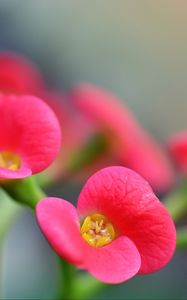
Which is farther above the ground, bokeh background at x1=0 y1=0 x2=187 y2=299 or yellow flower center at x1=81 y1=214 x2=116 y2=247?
yellow flower center at x1=81 y1=214 x2=116 y2=247

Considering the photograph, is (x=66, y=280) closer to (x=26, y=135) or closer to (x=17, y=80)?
(x=26, y=135)

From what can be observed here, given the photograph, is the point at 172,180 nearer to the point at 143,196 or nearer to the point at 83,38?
the point at 143,196

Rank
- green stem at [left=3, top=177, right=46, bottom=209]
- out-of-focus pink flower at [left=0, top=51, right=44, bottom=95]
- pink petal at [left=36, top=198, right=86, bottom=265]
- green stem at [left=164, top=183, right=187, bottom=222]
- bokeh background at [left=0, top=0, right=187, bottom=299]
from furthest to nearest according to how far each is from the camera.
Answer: bokeh background at [left=0, top=0, right=187, bottom=299]
out-of-focus pink flower at [left=0, top=51, right=44, bottom=95]
green stem at [left=164, top=183, right=187, bottom=222]
green stem at [left=3, top=177, right=46, bottom=209]
pink petal at [left=36, top=198, right=86, bottom=265]

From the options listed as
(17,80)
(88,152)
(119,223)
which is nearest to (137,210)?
(119,223)

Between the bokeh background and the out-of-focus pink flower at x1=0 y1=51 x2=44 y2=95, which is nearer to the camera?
the out-of-focus pink flower at x1=0 y1=51 x2=44 y2=95

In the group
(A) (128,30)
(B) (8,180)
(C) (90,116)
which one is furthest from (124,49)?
(B) (8,180)

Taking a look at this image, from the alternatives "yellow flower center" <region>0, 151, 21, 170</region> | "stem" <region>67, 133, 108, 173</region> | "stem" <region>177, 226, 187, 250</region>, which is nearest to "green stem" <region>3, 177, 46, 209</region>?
"yellow flower center" <region>0, 151, 21, 170</region>

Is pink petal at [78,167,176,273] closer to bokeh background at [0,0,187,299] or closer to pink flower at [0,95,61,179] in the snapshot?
pink flower at [0,95,61,179]
